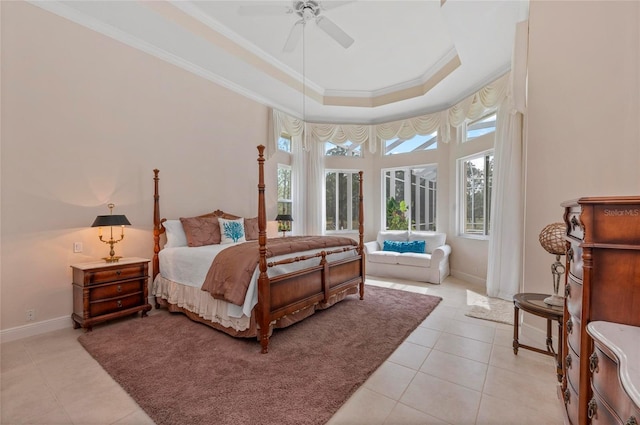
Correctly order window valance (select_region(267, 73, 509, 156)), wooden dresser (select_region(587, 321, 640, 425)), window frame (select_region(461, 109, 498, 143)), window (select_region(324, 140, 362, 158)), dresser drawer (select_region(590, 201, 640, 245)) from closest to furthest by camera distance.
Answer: wooden dresser (select_region(587, 321, 640, 425)) < dresser drawer (select_region(590, 201, 640, 245)) < window valance (select_region(267, 73, 509, 156)) < window frame (select_region(461, 109, 498, 143)) < window (select_region(324, 140, 362, 158))

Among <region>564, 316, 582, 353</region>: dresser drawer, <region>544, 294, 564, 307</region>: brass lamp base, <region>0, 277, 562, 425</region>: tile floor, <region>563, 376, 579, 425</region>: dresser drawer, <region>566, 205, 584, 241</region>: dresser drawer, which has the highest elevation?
<region>566, 205, 584, 241</region>: dresser drawer

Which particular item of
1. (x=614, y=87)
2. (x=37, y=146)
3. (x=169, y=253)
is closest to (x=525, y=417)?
(x=614, y=87)

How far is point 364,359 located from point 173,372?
1.50m

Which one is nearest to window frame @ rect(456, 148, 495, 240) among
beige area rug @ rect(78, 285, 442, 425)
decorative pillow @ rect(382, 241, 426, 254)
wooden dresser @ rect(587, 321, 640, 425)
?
decorative pillow @ rect(382, 241, 426, 254)

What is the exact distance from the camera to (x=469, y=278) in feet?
16.3

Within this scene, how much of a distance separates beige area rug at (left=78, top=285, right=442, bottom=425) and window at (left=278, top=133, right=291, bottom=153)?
379cm

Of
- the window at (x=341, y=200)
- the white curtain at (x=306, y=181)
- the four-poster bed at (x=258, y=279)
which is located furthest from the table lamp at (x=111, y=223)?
the window at (x=341, y=200)

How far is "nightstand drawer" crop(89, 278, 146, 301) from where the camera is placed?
9.38ft

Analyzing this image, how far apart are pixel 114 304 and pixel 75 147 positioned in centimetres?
174

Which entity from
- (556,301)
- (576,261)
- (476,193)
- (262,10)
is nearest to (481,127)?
(476,193)

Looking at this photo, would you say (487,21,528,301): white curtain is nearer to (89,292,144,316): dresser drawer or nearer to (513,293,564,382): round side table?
(513,293,564,382): round side table

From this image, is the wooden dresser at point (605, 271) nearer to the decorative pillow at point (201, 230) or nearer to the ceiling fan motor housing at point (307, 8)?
the ceiling fan motor housing at point (307, 8)

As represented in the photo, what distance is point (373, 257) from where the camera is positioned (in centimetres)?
544

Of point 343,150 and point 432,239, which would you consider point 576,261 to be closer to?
point 432,239
